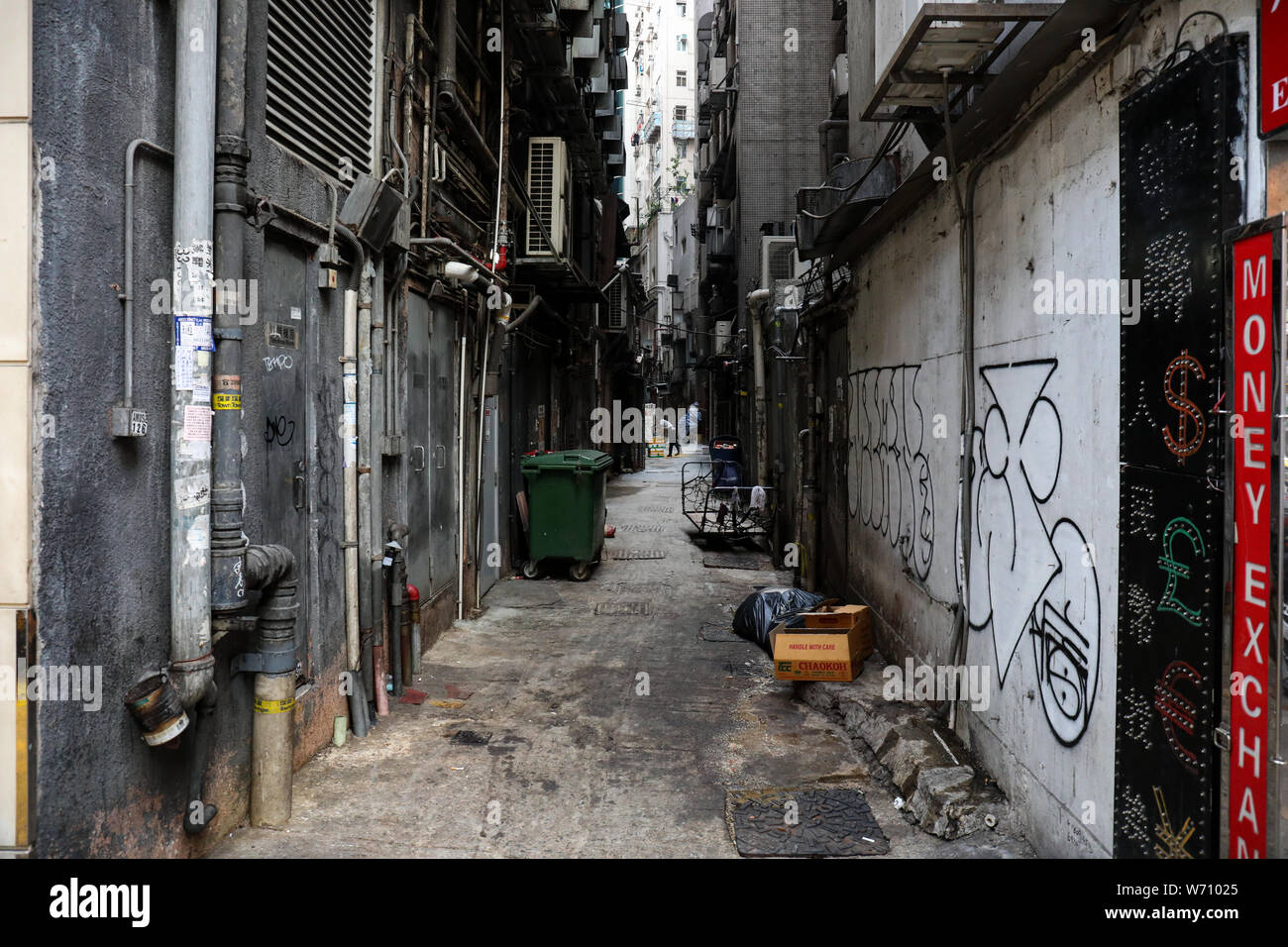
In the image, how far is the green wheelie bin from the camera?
37.4ft

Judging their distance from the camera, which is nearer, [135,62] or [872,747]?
[135,62]

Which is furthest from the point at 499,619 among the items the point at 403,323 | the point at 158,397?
the point at 158,397

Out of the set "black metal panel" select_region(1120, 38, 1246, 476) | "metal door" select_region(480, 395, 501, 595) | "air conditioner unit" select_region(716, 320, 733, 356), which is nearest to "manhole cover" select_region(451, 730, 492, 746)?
"metal door" select_region(480, 395, 501, 595)

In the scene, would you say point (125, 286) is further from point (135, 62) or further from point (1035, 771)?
point (1035, 771)

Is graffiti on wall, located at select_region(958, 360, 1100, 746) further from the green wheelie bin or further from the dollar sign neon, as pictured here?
the green wheelie bin

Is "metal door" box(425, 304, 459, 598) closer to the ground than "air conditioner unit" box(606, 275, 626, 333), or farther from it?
closer to the ground

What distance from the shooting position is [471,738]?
5.80 metres

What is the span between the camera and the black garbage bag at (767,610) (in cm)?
819

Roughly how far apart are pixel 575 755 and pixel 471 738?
2.64ft

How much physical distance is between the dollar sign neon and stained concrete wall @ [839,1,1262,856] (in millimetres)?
419

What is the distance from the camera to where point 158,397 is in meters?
3.60

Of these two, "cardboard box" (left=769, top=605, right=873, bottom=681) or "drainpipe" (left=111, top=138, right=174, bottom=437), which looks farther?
"cardboard box" (left=769, top=605, right=873, bottom=681)

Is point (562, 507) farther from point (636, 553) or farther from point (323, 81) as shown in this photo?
point (323, 81)

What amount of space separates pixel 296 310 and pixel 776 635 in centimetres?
424
